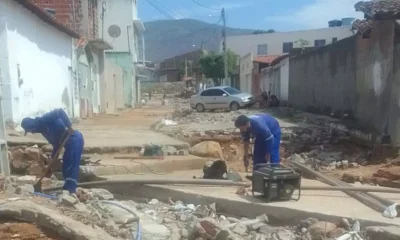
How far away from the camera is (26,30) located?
14133 millimetres

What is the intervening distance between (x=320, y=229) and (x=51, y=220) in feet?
9.33

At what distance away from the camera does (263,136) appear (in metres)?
7.98

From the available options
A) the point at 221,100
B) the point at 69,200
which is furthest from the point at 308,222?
the point at 221,100

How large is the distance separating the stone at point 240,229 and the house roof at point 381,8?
792 centimetres

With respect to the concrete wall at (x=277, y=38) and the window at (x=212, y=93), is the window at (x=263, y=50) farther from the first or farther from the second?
the window at (x=212, y=93)

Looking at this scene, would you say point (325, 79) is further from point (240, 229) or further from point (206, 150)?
point (240, 229)

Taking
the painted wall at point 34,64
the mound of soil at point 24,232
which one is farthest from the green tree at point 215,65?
the mound of soil at point 24,232

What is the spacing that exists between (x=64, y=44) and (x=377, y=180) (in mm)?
13119

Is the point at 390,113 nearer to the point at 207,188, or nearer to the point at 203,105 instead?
the point at 207,188

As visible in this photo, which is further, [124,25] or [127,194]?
[124,25]

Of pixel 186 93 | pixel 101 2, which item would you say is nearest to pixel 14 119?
pixel 101 2

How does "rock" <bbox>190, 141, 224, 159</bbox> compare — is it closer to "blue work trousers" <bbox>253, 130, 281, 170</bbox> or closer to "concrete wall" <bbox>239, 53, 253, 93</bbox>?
"blue work trousers" <bbox>253, 130, 281, 170</bbox>

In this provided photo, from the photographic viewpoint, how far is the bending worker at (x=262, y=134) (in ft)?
25.8

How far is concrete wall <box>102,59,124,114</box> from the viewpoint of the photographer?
2919cm
